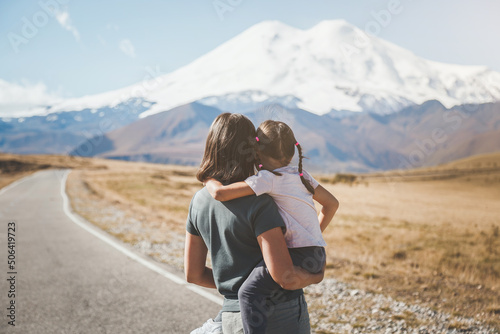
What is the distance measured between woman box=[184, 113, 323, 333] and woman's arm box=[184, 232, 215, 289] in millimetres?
147

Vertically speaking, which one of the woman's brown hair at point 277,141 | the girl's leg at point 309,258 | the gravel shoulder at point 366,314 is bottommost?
the gravel shoulder at point 366,314

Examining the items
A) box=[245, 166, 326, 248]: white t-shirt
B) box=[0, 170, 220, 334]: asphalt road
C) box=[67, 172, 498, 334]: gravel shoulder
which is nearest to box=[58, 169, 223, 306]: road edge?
box=[0, 170, 220, 334]: asphalt road

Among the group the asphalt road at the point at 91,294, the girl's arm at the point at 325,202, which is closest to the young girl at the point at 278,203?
the girl's arm at the point at 325,202

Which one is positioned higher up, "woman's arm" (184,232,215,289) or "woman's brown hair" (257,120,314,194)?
"woman's brown hair" (257,120,314,194)

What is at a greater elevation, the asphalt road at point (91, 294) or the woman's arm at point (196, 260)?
the woman's arm at point (196, 260)

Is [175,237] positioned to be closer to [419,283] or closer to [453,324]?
[419,283]

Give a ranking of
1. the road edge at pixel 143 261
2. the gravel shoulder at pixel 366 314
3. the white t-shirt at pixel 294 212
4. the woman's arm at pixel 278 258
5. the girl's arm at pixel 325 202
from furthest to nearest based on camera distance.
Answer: the road edge at pixel 143 261 < the gravel shoulder at pixel 366 314 < the girl's arm at pixel 325 202 < the white t-shirt at pixel 294 212 < the woman's arm at pixel 278 258

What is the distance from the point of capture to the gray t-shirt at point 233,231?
6.72 feet

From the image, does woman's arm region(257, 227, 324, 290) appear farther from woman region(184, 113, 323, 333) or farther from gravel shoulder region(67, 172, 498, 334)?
gravel shoulder region(67, 172, 498, 334)

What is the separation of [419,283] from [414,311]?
2.00m

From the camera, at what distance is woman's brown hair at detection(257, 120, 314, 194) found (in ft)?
7.37

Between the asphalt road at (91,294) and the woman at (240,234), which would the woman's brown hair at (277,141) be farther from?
the asphalt road at (91,294)

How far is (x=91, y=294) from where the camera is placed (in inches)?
237

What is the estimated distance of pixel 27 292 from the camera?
6.05 metres
